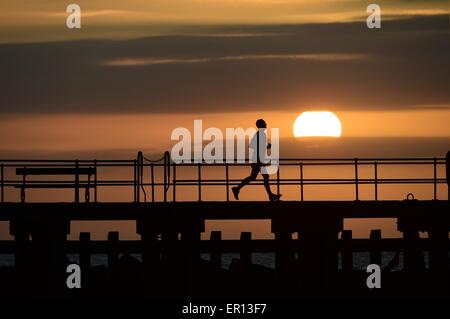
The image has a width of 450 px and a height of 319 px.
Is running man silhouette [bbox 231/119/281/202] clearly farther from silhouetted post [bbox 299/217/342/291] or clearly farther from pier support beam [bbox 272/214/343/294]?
silhouetted post [bbox 299/217/342/291]

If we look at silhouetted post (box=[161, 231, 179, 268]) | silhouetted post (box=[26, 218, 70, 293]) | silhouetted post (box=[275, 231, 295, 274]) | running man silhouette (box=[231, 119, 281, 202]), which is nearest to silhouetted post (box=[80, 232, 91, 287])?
silhouetted post (box=[161, 231, 179, 268])

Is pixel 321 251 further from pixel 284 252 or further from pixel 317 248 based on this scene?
pixel 284 252

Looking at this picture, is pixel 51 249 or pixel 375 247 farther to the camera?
pixel 375 247

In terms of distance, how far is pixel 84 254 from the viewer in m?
39.2

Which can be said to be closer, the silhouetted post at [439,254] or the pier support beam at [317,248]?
the pier support beam at [317,248]

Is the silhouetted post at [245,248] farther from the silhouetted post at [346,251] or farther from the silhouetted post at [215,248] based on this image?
the silhouetted post at [346,251]

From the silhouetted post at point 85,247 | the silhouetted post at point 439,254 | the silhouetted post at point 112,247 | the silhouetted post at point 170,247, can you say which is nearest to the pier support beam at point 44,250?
the silhouetted post at point 85,247

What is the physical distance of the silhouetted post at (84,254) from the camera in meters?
38.8

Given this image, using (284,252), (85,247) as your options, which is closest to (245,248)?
(284,252)

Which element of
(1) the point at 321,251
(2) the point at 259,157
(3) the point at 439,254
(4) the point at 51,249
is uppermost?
(2) the point at 259,157

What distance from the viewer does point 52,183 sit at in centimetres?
3756
